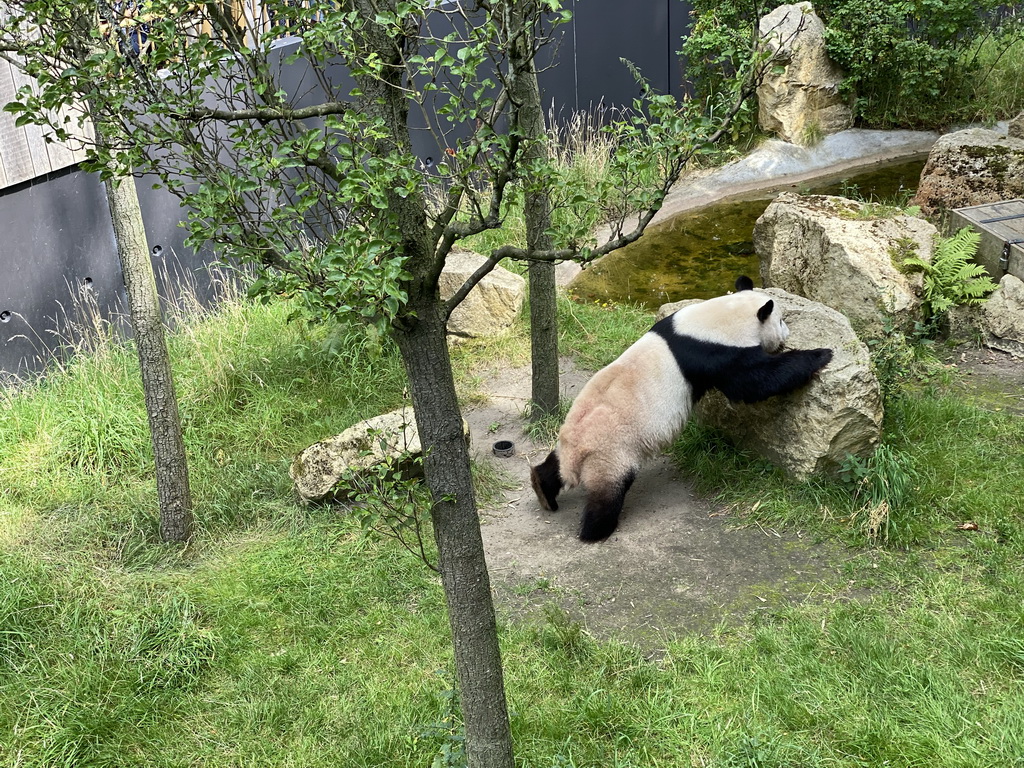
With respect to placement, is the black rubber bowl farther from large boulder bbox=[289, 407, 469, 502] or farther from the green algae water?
the green algae water

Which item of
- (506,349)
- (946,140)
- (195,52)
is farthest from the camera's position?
(946,140)

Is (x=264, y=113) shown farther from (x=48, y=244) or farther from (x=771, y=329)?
(x=48, y=244)

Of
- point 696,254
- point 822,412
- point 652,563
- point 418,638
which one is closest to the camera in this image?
point 418,638

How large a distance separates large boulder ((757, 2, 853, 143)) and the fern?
5665 mm

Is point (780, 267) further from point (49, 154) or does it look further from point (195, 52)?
point (49, 154)

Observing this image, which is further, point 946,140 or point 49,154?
point 946,140

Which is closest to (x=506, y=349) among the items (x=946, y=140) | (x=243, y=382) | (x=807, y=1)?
(x=243, y=382)

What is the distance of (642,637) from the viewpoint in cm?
412

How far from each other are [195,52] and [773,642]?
3351 mm

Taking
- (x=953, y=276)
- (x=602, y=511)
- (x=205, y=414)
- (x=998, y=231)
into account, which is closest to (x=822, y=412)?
(x=602, y=511)

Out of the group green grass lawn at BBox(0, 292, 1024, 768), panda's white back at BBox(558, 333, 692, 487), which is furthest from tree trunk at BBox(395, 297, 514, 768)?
panda's white back at BBox(558, 333, 692, 487)

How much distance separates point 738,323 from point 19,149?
5.93 meters

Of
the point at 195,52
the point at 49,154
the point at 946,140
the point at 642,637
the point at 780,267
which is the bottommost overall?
the point at 642,637

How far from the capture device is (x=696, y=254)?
31.7 ft
